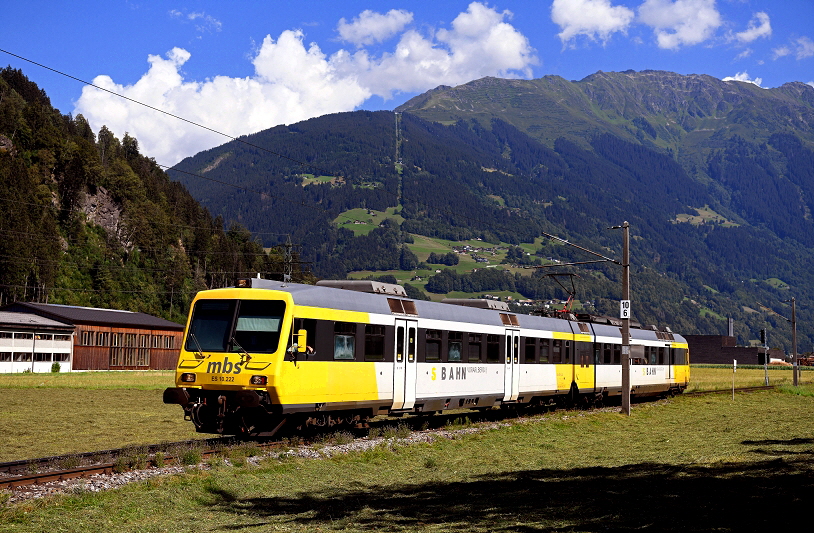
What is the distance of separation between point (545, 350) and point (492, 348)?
16.4 ft

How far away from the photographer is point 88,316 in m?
87.2

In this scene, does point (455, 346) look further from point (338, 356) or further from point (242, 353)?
point (242, 353)

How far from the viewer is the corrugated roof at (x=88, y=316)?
84088mm

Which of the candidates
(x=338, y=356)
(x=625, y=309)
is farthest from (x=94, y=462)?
(x=625, y=309)

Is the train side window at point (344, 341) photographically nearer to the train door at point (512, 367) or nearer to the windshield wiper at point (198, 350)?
the windshield wiper at point (198, 350)

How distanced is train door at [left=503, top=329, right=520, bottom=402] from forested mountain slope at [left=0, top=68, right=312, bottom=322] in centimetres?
7457

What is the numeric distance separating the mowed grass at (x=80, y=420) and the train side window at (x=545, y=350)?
13198mm

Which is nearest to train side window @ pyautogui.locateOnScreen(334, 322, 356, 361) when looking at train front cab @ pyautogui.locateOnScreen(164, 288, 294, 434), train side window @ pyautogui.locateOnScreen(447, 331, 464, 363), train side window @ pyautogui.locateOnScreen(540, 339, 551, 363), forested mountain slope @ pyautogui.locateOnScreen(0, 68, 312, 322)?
train front cab @ pyautogui.locateOnScreen(164, 288, 294, 434)

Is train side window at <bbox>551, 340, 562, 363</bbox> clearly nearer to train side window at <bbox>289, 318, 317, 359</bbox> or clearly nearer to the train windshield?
train side window at <bbox>289, 318, 317, 359</bbox>

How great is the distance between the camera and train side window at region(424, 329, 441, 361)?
26062mm

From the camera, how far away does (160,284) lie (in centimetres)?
14175

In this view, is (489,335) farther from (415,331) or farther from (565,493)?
(565,493)

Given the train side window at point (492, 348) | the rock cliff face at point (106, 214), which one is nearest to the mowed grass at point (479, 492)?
the train side window at point (492, 348)

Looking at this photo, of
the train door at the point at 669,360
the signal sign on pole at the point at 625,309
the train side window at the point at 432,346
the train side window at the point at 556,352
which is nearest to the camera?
the train side window at the point at 432,346
